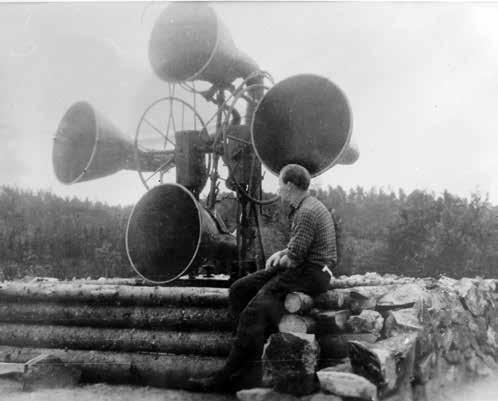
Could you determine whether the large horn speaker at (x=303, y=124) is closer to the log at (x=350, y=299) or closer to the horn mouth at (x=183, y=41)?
the horn mouth at (x=183, y=41)

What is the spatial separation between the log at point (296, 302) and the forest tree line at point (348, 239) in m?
12.0

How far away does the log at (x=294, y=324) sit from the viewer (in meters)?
4.43

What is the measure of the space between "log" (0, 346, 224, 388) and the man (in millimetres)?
507

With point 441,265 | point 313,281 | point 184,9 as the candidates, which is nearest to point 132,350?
point 313,281

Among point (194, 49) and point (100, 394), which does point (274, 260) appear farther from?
point (194, 49)

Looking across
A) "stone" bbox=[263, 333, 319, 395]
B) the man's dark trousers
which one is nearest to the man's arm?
the man's dark trousers

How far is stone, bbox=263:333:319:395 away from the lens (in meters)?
4.08

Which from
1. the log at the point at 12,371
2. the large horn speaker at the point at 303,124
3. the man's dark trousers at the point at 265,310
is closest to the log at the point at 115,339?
the log at the point at 12,371

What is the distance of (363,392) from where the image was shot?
381 centimetres

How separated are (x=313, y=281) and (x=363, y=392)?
102cm

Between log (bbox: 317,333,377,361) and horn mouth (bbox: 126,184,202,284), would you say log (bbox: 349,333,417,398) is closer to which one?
log (bbox: 317,333,377,361)

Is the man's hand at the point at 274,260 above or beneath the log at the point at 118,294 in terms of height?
above

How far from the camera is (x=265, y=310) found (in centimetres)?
440

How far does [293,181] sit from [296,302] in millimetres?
1004
